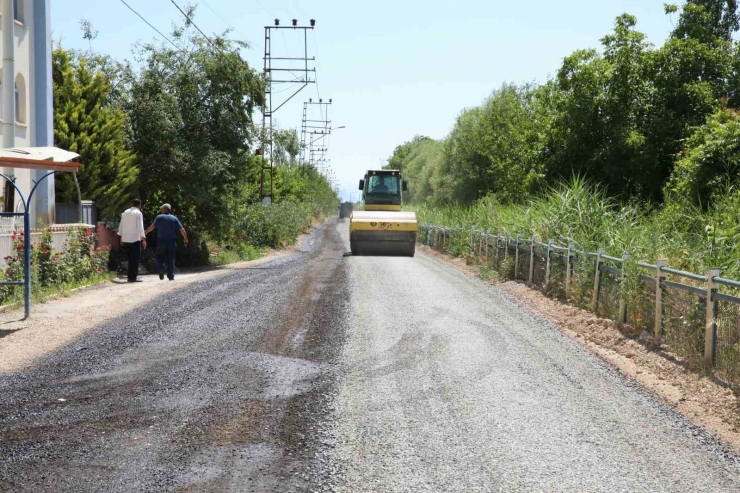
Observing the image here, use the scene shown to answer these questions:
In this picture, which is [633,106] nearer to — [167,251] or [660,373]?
[167,251]

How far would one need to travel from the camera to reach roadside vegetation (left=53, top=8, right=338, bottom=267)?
21.4 meters

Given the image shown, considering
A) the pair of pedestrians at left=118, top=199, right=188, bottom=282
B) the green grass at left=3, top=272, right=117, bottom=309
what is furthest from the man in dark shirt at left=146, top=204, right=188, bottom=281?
the green grass at left=3, top=272, right=117, bottom=309

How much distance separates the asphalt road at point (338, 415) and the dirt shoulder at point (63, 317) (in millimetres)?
381

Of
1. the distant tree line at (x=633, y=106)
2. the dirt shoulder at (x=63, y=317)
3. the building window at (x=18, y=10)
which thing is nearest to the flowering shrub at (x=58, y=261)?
the dirt shoulder at (x=63, y=317)

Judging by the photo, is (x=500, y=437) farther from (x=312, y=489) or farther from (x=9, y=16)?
(x=9, y=16)

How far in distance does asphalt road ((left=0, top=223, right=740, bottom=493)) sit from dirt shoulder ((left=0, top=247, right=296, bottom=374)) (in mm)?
381

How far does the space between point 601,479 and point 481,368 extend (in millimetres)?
3229

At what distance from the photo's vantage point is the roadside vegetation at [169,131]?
21.4m

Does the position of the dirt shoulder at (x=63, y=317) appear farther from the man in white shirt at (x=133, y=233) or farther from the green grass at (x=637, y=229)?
the green grass at (x=637, y=229)

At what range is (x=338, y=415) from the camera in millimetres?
6262

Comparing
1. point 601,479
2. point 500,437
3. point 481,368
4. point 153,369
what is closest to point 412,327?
point 481,368

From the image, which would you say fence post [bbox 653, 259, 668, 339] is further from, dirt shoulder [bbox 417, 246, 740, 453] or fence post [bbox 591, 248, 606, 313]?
fence post [bbox 591, 248, 606, 313]

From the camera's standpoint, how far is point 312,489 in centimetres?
468

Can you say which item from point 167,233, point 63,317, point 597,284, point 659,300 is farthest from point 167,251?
point 659,300
